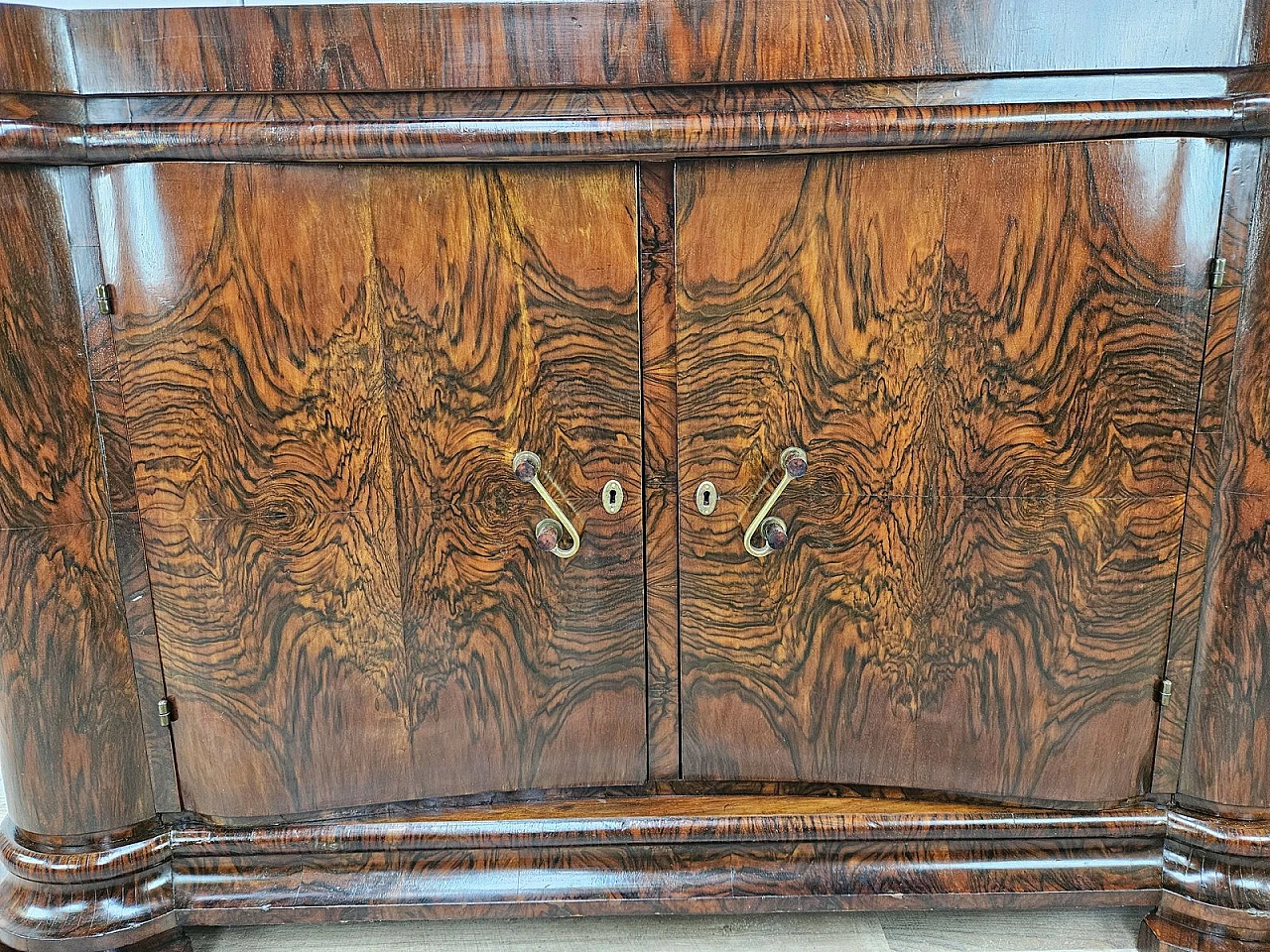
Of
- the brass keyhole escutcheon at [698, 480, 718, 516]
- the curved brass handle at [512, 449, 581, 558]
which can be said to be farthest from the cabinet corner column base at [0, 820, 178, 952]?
the brass keyhole escutcheon at [698, 480, 718, 516]

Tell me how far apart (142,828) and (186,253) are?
1.79 ft

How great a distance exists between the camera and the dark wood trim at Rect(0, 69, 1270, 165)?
2.55ft

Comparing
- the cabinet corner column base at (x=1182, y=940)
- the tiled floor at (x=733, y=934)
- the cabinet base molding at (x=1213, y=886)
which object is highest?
the cabinet base molding at (x=1213, y=886)

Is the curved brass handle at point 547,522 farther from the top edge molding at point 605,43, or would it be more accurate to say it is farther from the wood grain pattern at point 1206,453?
the wood grain pattern at point 1206,453

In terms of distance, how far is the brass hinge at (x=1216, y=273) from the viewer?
807mm

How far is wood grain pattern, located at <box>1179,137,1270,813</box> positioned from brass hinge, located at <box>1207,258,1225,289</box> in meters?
0.02

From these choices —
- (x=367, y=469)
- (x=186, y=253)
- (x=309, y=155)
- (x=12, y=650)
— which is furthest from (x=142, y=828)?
(x=309, y=155)

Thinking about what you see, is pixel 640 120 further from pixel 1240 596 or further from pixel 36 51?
pixel 1240 596

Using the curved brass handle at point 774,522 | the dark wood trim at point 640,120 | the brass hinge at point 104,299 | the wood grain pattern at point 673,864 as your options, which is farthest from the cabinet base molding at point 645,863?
the dark wood trim at point 640,120

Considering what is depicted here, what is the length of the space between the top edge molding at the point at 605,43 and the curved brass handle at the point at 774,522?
31cm

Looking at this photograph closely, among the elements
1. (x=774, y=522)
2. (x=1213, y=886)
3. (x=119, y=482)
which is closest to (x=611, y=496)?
(x=774, y=522)

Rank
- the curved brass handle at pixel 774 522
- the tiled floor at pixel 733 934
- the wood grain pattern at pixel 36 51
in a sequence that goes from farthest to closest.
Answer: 1. the tiled floor at pixel 733 934
2. the curved brass handle at pixel 774 522
3. the wood grain pattern at pixel 36 51

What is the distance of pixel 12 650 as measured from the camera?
86 cm

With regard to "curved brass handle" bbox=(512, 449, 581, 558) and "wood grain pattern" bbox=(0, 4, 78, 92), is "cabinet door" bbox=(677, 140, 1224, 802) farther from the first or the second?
"wood grain pattern" bbox=(0, 4, 78, 92)
